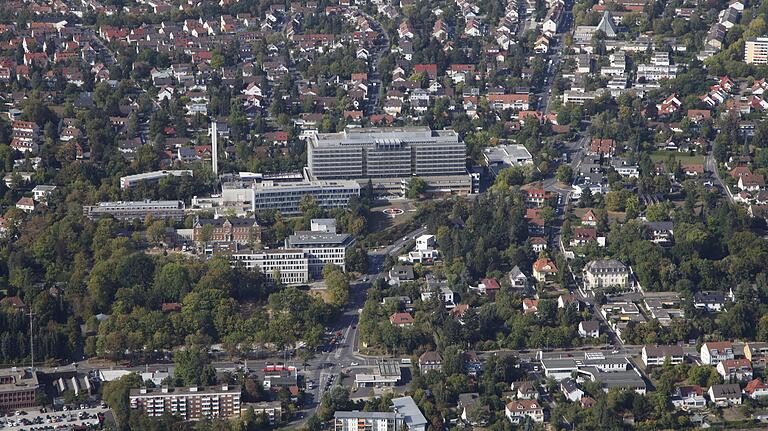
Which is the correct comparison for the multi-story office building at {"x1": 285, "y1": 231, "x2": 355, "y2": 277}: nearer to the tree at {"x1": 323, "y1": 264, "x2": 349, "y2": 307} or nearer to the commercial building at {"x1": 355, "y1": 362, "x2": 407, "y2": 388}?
the tree at {"x1": 323, "y1": 264, "x2": 349, "y2": 307}

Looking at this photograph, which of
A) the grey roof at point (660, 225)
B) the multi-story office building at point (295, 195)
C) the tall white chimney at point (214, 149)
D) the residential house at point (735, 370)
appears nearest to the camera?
the residential house at point (735, 370)

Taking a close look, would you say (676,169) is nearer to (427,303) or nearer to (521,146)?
(521,146)

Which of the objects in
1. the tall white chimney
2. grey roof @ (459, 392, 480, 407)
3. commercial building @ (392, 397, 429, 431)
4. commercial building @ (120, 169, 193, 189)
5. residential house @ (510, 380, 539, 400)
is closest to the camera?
commercial building @ (392, 397, 429, 431)

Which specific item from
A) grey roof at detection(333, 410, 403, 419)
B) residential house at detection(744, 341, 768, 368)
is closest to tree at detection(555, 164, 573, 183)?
residential house at detection(744, 341, 768, 368)

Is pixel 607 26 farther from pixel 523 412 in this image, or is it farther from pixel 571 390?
pixel 523 412

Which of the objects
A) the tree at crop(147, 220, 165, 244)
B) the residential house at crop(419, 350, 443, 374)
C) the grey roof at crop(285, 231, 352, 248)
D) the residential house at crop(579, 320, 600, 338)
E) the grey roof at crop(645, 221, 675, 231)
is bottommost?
the residential house at crop(419, 350, 443, 374)

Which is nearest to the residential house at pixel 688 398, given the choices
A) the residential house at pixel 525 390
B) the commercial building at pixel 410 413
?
the residential house at pixel 525 390

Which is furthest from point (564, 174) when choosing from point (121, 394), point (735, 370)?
point (121, 394)

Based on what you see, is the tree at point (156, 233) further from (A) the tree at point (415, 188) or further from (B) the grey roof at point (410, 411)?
(B) the grey roof at point (410, 411)
